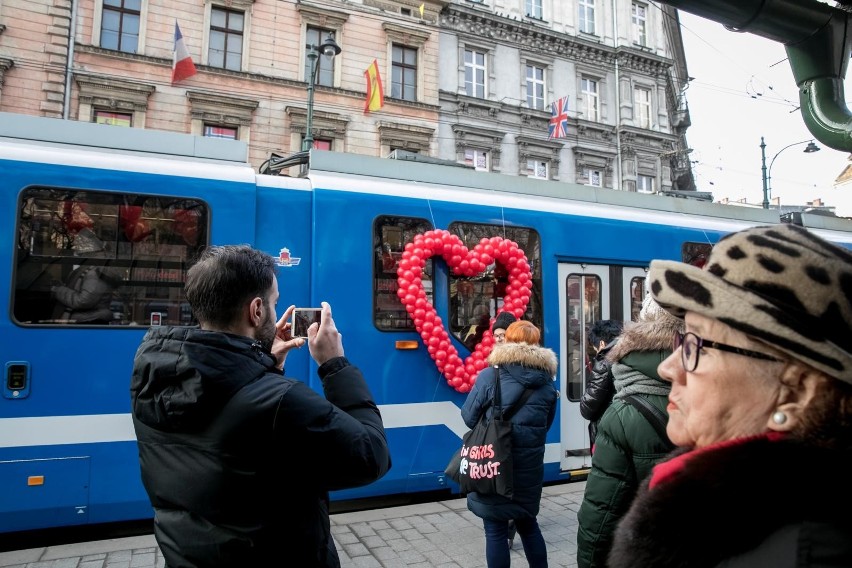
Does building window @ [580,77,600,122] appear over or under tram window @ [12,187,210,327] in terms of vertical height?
over

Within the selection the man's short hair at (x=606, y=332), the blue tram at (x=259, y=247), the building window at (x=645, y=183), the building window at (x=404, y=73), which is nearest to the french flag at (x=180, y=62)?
the building window at (x=404, y=73)

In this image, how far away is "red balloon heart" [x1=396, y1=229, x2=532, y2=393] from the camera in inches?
202

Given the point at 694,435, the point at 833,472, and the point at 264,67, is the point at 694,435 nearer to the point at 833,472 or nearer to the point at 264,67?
the point at 833,472

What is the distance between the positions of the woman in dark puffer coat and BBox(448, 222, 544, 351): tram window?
161cm

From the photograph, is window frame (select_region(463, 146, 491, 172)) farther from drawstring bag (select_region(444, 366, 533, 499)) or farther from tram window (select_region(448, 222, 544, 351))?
drawstring bag (select_region(444, 366, 533, 499))

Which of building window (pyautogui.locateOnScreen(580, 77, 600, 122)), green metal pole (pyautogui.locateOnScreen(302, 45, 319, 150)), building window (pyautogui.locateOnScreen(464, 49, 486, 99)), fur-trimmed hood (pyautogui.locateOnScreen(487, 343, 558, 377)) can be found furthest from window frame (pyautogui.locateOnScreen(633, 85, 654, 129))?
fur-trimmed hood (pyautogui.locateOnScreen(487, 343, 558, 377))

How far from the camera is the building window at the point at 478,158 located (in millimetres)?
23500

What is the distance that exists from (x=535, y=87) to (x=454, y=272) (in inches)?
882

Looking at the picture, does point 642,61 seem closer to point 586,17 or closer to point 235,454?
point 586,17

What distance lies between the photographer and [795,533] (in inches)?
33.3

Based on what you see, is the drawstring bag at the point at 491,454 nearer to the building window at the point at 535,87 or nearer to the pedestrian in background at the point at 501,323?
the pedestrian in background at the point at 501,323

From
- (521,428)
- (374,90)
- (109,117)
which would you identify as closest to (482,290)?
(521,428)

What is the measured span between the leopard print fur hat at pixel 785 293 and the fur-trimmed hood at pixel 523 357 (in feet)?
8.50

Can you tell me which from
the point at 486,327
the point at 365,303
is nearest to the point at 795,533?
the point at 365,303
